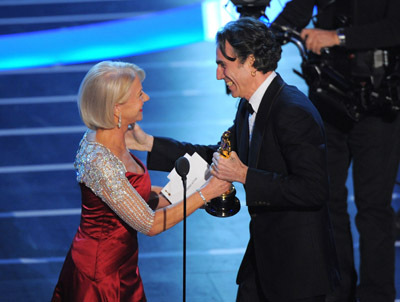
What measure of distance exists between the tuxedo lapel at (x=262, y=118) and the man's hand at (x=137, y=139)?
24.6 inches

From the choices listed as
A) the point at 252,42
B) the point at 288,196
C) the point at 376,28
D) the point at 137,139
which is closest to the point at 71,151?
the point at 137,139

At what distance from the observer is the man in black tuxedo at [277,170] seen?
9.10 feet

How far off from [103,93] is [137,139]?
1.69ft

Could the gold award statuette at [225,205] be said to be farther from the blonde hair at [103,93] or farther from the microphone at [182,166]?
the blonde hair at [103,93]

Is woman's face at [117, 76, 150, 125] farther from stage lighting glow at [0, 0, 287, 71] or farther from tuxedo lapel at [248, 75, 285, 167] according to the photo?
stage lighting glow at [0, 0, 287, 71]

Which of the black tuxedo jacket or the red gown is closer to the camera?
the black tuxedo jacket

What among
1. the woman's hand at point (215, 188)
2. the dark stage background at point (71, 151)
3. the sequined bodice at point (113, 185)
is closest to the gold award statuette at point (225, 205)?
the woman's hand at point (215, 188)

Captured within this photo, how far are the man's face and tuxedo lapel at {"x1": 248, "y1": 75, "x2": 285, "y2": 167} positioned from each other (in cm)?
11

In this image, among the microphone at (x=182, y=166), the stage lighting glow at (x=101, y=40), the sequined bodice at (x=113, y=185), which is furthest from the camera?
the stage lighting glow at (x=101, y=40)

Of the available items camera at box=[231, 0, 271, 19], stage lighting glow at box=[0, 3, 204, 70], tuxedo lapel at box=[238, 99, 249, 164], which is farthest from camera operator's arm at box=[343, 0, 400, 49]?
stage lighting glow at box=[0, 3, 204, 70]

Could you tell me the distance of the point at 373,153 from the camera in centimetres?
381

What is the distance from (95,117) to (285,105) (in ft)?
2.60

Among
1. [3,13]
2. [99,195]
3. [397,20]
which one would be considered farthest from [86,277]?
[3,13]

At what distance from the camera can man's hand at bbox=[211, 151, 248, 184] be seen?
9.09 feet
